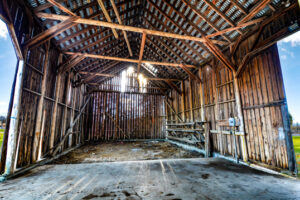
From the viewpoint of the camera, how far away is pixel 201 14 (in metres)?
5.63

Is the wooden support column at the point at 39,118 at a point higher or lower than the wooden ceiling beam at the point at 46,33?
lower

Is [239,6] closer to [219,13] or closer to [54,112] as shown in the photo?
[219,13]

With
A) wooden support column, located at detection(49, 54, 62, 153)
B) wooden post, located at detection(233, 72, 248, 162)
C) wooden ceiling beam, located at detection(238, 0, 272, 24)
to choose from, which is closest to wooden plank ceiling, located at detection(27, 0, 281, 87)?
wooden ceiling beam, located at detection(238, 0, 272, 24)

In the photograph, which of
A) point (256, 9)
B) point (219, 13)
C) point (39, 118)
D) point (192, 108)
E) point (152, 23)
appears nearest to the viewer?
point (256, 9)

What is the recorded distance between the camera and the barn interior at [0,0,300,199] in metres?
3.19

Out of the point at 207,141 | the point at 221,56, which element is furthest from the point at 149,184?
the point at 221,56

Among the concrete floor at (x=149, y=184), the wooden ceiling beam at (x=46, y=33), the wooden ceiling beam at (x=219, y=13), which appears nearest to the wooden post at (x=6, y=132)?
the concrete floor at (x=149, y=184)

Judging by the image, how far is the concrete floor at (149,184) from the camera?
267 centimetres

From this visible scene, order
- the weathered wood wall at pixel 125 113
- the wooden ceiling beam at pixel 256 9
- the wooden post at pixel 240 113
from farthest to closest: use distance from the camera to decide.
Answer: the weathered wood wall at pixel 125 113 → the wooden post at pixel 240 113 → the wooden ceiling beam at pixel 256 9

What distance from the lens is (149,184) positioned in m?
3.17

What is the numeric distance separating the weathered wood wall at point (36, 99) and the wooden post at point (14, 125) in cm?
9

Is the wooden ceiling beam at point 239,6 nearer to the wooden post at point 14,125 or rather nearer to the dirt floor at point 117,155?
the dirt floor at point 117,155

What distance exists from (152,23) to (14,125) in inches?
320

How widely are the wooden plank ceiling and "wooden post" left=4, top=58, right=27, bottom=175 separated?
1383mm
